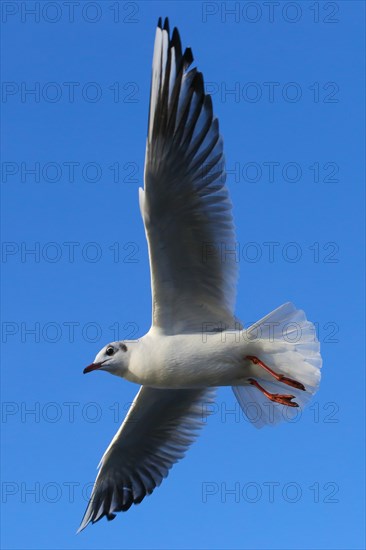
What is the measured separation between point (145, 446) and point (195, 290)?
2.09m

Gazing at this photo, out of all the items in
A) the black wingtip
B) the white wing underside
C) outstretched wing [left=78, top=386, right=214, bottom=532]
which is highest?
the black wingtip

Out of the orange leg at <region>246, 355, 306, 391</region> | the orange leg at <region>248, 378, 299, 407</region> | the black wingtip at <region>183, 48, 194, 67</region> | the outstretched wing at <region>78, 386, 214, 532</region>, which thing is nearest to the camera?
the black wingtip at <region>183, 48, 194, 67</region>

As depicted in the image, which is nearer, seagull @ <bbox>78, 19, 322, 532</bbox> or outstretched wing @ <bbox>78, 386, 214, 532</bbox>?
seagull @ <bbox>78, 19, 322, 532</bbox>

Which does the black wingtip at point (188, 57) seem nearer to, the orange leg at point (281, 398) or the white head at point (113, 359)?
the white head at point (113, 359)

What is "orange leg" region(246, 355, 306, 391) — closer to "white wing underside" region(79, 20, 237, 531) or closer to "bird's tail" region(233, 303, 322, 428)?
"bird's tail" region(233, 303, 322, 428)

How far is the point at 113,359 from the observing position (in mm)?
7754

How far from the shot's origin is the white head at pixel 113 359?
7.71 metres

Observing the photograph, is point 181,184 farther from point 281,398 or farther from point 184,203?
point 281,398

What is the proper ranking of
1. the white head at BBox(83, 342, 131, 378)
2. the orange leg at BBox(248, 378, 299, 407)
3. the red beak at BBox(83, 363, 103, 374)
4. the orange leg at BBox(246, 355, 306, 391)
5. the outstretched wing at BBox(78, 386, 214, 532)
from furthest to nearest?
the outstretched wing at BBox(78, 386, 214, 532) → the red beak at BBox(83, 363, 103, 374) → the white head at BBox(83, 342, 131, 378) → the orange leg at BBox(248, 378, 299, 407) → the orange leg at BBox(246, 355, 306, 391)

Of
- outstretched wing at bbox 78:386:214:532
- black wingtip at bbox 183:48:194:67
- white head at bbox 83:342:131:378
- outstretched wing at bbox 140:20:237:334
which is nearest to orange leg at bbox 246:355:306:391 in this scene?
outstretched wing at bbox 140:20:237:334

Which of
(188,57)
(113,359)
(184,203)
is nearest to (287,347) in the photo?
(184,203)

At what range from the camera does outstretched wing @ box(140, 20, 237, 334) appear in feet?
23.0

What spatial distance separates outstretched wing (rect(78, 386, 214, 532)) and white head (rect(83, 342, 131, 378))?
0.82m

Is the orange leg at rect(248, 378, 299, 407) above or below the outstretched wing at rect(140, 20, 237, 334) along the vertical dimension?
below
